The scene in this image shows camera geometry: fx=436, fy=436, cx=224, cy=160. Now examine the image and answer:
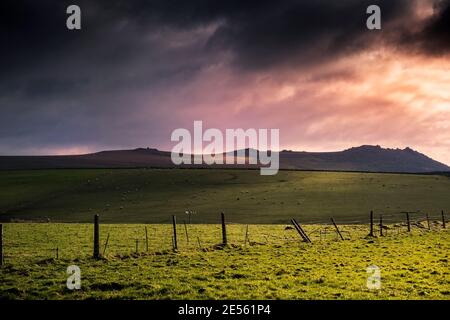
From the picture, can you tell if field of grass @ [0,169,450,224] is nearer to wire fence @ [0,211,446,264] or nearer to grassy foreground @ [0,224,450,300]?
wire fence @ [0,211,446,264]

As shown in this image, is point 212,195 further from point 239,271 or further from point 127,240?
point 239,271

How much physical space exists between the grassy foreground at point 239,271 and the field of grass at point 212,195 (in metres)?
31.8

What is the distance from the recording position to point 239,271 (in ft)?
72.5

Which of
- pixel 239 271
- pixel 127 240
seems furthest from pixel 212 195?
pixel 239 271

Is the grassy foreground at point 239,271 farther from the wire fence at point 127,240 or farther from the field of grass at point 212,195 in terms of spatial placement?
the field of grass at point 212,195

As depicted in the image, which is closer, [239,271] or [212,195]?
[239,271]

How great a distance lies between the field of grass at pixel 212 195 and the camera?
71.8m

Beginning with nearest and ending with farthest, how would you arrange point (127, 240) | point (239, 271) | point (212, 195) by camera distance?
1. point (239, 271)
2. point (127, 240)
3. point (212, 195)

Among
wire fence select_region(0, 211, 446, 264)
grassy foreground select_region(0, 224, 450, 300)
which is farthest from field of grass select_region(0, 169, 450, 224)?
grassy foreground select_region(0, 224, 450, 300)

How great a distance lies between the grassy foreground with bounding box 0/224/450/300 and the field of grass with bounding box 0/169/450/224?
31776 mm

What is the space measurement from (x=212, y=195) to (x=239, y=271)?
70.3 m

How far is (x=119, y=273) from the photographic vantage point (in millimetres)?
21312

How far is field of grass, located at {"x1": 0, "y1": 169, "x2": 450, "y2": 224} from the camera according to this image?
71750 millimetres
